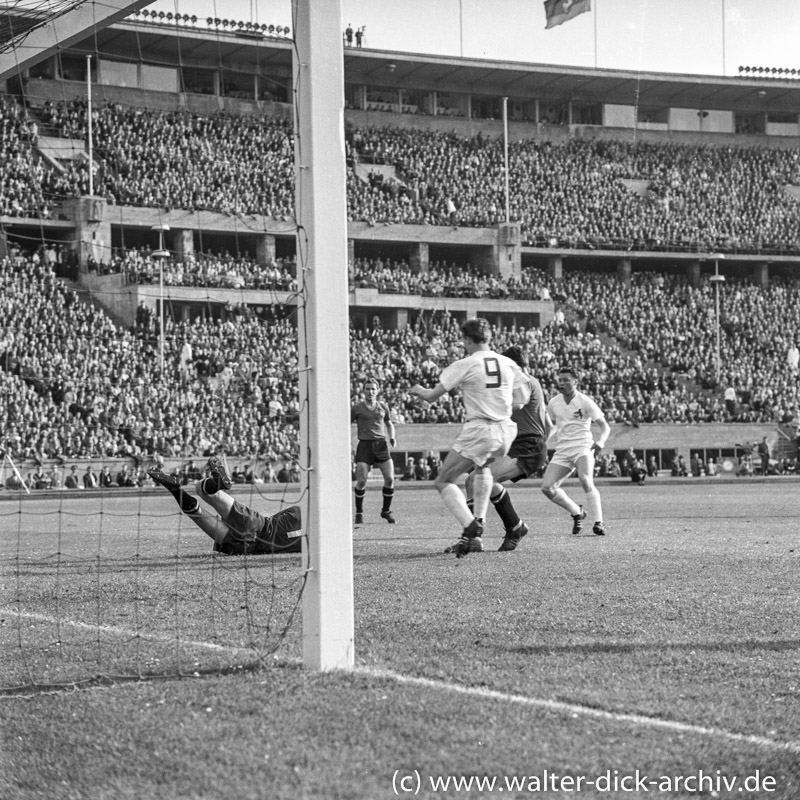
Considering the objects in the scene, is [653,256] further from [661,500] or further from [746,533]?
[746,533]

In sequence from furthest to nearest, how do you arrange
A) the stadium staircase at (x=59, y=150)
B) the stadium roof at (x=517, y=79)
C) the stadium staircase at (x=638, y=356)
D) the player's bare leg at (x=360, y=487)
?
1. the stadium roof at (x=517, y=79)
2. the stadium staircase at (x=638, y=356)
3. the stadium staircase at (x=59, y=150)
4. the player's bare leg at (x=360, y=487)

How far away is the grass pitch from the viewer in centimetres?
457

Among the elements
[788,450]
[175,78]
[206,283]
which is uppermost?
[175,78]

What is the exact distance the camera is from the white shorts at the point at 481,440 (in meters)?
12.5

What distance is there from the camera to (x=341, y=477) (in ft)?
20.7

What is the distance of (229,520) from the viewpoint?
11.9 m

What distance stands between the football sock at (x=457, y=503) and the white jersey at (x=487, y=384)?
28.0 inches

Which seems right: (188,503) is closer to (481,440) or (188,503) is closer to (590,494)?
(481,440)

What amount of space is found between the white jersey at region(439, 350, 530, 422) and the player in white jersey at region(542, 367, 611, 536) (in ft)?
11.4

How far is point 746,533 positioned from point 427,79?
6030cm

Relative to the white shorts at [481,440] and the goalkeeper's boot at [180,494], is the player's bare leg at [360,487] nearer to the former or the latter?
the white shorts at [481,440]

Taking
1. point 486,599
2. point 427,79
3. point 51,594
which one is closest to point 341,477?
point 486,599

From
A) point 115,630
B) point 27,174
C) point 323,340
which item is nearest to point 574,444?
point 115,630

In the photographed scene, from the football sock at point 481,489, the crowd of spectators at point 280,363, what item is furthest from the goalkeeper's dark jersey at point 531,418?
the crowd of spectators at point 280,363
